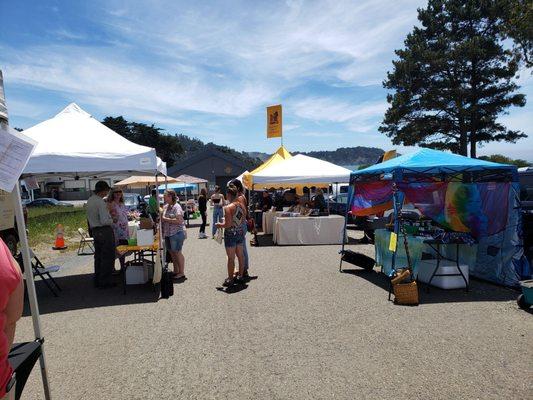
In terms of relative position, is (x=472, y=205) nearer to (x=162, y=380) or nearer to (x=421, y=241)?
(x=421, y=241)

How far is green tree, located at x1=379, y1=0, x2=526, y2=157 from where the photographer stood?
988 inches

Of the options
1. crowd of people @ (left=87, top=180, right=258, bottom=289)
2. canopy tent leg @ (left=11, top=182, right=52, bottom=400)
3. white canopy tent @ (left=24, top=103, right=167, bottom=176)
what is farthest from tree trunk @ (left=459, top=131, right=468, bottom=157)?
canopy tent leg @ (left=11, top=182, right=52, bottom=400)

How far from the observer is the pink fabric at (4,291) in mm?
1812

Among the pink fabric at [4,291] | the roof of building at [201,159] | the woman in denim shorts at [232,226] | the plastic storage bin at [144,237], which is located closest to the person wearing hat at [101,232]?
the plastic storage bin at [144,237]

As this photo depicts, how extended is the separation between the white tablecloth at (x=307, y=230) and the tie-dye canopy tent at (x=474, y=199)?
4.55m

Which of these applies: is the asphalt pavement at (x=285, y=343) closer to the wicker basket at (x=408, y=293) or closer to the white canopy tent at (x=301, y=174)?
the wicker basket at (x=408, y=293)

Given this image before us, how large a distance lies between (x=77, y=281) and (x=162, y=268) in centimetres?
239

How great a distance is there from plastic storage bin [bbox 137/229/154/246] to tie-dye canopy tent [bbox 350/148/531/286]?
13.9 ft

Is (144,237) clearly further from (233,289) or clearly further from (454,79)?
(454,79)

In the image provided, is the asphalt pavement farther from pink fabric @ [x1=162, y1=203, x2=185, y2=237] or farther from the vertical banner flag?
the vertical banner flag

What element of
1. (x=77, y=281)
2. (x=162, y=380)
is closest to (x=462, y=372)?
(x=162, y=380)

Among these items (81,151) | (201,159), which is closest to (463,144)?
(81,151)

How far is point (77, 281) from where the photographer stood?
7.95m

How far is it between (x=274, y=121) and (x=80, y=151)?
45.0 ft
